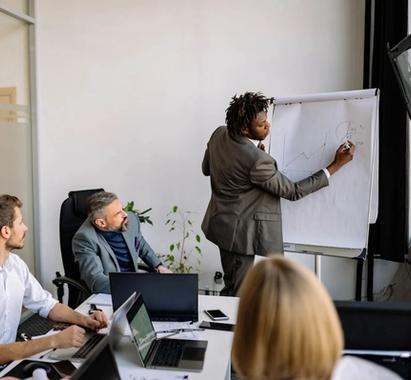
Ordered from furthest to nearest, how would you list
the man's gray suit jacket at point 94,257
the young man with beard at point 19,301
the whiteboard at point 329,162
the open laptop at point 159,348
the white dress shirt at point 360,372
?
the whiteboard at point 329,162
the man's gray suit jacket at point 94,257
the young man with beard at point 19,301
the open laptop at point 159,348
the white dress shirt at point 360,372

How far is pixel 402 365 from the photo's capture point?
1.17 metres

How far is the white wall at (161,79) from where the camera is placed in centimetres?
333

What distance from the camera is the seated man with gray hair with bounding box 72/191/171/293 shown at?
7.87 feet

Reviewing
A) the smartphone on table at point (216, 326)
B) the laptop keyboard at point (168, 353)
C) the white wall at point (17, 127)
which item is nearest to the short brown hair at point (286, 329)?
the laptop keyboard at point (168, 353)

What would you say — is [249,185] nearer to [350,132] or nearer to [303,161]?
[303,161]

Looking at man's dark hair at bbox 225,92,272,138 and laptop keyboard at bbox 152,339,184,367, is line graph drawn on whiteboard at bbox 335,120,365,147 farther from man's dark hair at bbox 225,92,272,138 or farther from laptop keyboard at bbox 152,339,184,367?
laptop keyboard at bbox 152,339,184,367

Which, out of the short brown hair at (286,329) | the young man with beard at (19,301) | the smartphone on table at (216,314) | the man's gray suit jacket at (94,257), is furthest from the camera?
the man's gray suit jacket at (94,257)

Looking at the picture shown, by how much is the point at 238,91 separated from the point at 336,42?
2.57 ft

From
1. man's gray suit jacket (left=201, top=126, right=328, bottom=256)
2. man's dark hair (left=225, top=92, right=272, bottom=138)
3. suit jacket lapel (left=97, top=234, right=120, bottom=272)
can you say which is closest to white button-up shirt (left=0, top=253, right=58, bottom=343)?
suit jacket lapel (left=97, top=234, right=120, bottom=272)

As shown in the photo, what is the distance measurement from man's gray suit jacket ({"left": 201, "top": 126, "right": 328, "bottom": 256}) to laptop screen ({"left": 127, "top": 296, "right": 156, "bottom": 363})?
1018 mm

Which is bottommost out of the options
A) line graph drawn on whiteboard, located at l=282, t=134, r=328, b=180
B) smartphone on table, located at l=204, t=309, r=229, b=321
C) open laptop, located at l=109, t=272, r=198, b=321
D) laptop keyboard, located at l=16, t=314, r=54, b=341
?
laptop keyboard, located at l=16, t=314, r=54, b=341

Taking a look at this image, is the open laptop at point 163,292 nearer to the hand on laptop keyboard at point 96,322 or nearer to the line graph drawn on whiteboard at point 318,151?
the hand on laptop keyboard at point 96,322

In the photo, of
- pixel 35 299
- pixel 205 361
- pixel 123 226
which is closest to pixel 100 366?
pixel 205 361

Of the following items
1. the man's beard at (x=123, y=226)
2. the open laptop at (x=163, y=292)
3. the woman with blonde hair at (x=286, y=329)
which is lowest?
the open laptop at (x=163, y=292)
